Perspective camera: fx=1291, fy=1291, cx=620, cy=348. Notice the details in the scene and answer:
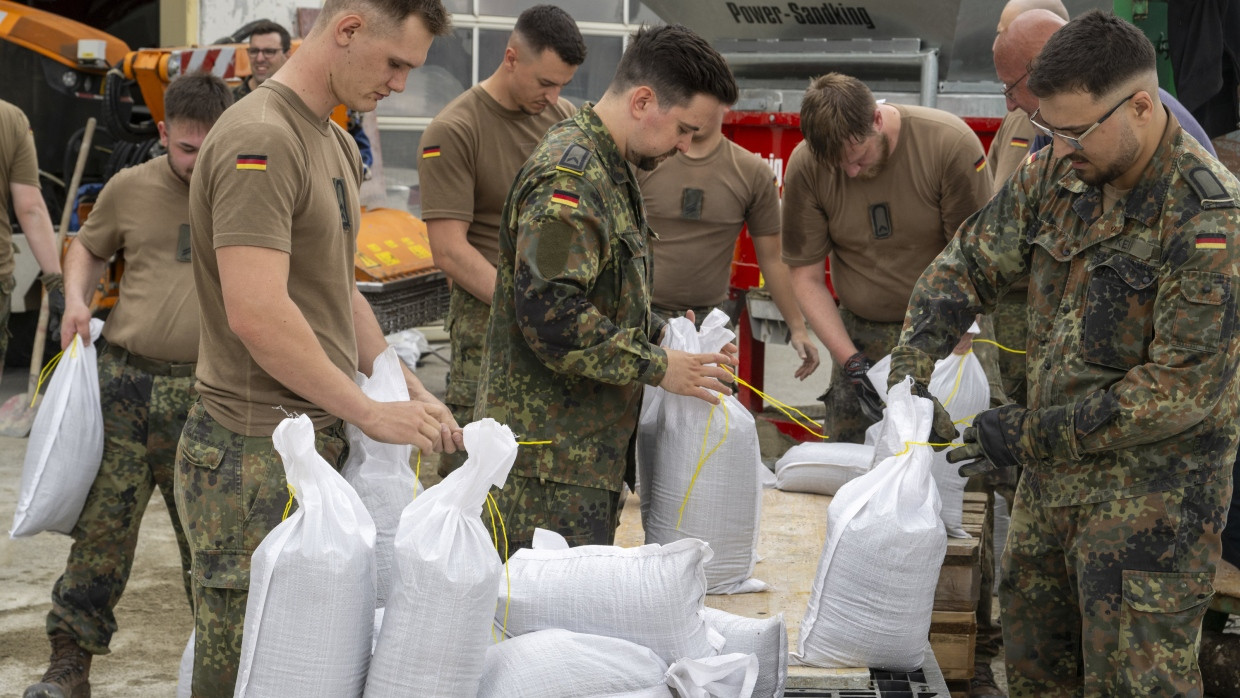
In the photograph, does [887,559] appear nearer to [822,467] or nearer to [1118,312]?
[1118,312]

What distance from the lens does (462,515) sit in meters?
2.08

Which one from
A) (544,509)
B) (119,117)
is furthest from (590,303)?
(119,117)

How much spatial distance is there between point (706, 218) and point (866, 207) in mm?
783

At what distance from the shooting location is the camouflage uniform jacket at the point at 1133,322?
95.0 inches

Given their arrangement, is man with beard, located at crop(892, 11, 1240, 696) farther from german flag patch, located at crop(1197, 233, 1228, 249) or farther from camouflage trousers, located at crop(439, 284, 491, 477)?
camouflage trousers, located at crop(439, 284, 491, 477)

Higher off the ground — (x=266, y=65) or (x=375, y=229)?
(x=266, y=65)

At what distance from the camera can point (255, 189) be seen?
2246 mm

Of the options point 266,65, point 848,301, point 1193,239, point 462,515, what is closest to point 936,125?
point 848,301

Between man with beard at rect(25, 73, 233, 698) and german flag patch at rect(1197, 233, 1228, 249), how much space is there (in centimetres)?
259

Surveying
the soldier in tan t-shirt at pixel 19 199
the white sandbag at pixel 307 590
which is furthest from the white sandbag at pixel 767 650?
the soldier in tan t-shirt at pixel 19 199

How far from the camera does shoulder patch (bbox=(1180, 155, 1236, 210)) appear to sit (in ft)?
7.95

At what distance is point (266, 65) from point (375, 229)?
100cm

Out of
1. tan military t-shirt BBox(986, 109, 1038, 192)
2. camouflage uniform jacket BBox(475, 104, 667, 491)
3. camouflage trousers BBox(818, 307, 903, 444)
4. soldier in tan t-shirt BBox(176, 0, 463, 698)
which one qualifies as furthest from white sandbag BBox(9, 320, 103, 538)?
tan military t-shirt BBox(986, 109, 1038, 192)

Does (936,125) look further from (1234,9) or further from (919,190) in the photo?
(1234,9)
